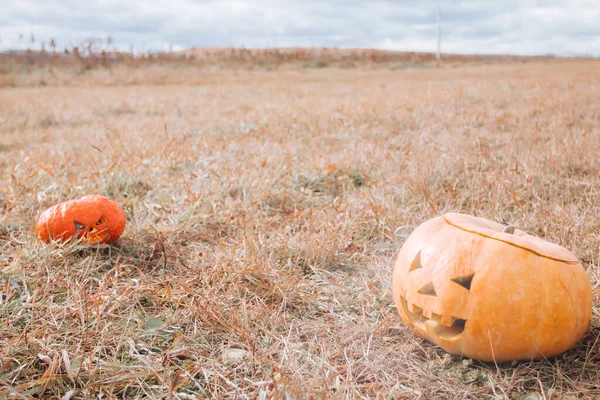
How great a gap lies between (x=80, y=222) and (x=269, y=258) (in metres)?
1.05

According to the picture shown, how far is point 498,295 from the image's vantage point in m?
1.58

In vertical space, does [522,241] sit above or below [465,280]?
above

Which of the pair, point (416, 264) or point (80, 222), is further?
point (80, 222)

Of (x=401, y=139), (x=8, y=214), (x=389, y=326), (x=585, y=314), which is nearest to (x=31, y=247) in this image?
(x=8, y=214)

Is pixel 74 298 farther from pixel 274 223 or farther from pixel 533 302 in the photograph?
pixel 533 302

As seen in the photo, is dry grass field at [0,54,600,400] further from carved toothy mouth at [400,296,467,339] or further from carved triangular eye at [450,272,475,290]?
carved triangular eye at [450,272,475,290]

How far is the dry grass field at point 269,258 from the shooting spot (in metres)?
1.63

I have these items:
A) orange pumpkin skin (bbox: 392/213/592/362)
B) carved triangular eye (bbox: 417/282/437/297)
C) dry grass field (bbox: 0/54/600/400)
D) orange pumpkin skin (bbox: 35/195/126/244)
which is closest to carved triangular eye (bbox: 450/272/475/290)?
orange pumpkin skin (bbox: 392/213/592/362)

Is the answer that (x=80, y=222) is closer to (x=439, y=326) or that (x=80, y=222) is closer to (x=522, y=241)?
(x=439, y=326)

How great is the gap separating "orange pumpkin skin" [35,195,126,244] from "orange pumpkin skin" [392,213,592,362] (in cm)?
168

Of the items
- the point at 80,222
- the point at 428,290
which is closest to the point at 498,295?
the point at 428,290

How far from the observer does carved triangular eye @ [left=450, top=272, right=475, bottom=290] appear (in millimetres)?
1635

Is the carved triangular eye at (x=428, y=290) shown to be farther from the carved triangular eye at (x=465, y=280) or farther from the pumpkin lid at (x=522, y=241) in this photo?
the pumpkin lid at (x=522, y=241)

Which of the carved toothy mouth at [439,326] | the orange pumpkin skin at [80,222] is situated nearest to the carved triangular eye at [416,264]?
the carved toothy mouth at [439,326]
